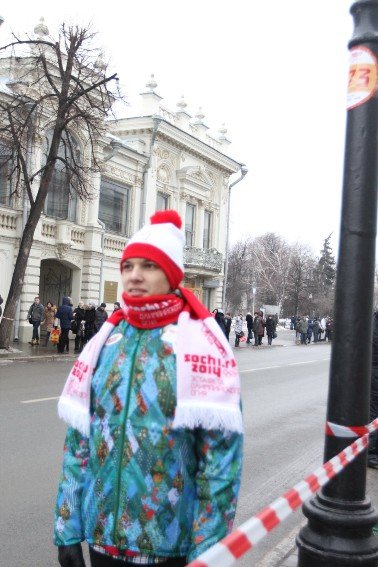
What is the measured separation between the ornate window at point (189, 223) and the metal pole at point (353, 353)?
3065 centimetres

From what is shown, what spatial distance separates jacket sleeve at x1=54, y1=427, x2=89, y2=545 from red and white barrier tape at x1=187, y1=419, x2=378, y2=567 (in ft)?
1.78

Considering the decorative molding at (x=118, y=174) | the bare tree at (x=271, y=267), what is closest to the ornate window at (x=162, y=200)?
the decorative molding at (x=118, y=174)

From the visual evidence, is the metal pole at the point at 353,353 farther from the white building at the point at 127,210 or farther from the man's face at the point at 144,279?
the white building at the point at 127,210

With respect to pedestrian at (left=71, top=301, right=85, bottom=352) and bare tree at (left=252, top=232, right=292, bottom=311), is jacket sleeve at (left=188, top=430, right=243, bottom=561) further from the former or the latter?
bare tree at (left=252, top=232, right=292, bottom=311)

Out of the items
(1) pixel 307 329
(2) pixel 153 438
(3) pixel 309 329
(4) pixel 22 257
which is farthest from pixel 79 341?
(3) pixel 309 329

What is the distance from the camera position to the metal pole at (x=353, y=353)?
355cm

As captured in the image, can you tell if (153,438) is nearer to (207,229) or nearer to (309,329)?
(207,229)

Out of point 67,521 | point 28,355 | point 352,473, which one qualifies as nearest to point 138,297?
point 67,521

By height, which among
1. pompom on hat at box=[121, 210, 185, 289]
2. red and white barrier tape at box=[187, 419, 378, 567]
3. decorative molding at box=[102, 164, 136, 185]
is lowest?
red and white barrier tape at box=[187, 419, 378, 567]

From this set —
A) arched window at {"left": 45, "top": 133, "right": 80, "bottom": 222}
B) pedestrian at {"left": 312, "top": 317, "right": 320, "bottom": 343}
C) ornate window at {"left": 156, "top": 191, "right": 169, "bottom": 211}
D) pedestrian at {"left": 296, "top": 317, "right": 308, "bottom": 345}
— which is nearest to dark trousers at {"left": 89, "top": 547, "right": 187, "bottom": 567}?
arched window at {"left": 45, "top": 133, "right": 80, "bottom": 222}

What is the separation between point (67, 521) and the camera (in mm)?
2322

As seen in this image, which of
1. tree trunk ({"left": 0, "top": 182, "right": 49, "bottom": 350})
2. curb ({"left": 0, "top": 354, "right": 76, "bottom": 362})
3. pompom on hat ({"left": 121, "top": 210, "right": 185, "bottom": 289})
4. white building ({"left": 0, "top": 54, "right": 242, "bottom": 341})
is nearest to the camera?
pompom on hat ({"left": 121, "top": 210, "right": 185, "bottom": 289})

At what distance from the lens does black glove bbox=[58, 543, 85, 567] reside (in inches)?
88.7

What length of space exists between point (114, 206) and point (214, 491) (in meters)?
27.0
